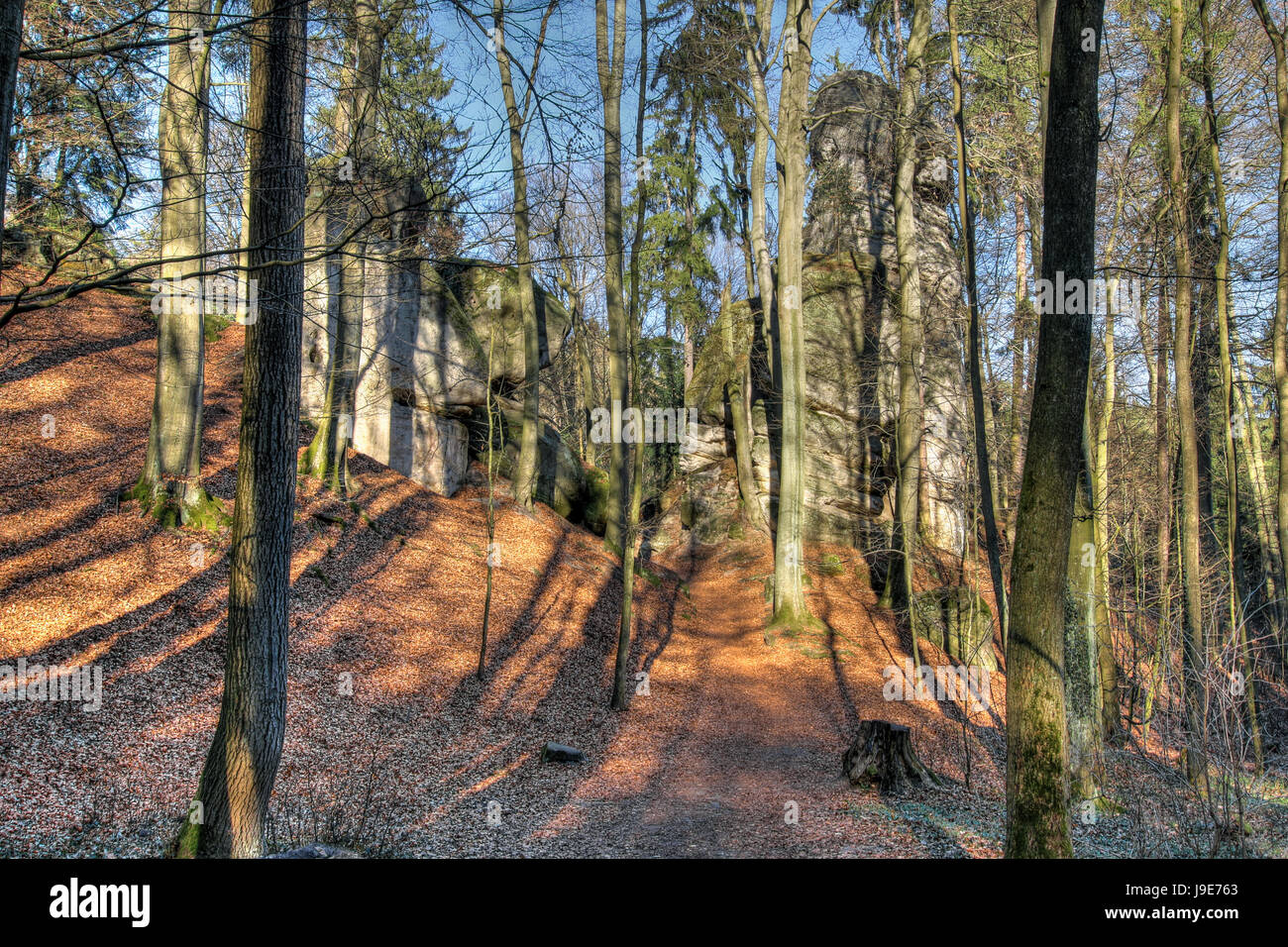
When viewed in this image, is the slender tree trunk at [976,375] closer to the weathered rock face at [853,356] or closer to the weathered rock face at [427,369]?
the weathered rock face at [853,356]

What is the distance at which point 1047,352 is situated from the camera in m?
5.51

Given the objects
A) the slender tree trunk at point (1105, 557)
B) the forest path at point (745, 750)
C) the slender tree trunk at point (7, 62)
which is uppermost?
the slender tree trunk at point (7, 62)

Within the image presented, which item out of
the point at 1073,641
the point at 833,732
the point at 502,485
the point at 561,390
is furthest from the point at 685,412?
the point at 1073,641

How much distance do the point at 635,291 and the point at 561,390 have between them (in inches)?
683

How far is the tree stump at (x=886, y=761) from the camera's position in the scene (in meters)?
8.86

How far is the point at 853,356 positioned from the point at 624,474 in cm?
915

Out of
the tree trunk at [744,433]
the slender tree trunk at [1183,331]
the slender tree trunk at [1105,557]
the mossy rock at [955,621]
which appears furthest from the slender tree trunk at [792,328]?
the tree trunk at [744,433]

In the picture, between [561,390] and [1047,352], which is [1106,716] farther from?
[561,390]

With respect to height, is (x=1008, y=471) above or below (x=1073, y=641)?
above

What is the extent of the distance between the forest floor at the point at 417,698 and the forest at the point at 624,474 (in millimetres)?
70

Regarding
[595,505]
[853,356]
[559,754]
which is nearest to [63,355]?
[559,754]

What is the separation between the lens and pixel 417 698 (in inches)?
404

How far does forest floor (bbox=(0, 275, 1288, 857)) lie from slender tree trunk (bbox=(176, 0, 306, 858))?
1082mm
